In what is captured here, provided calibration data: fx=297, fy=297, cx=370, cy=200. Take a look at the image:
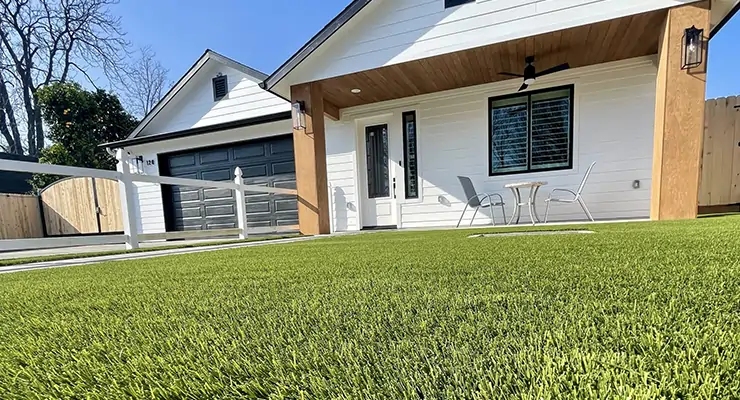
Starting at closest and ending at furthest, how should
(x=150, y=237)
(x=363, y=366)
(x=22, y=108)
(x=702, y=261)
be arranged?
(x=363, y=366) < (x=702, y=261) < (x=150, y=237) < (x=22, y=108)

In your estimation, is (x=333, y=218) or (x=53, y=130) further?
(x=53, y=130)

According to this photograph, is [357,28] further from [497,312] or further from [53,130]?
[53,130]

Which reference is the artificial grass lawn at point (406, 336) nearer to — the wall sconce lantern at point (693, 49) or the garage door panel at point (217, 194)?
the wall sconce lantern at point (693, 49)

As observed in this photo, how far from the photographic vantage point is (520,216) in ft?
16.8

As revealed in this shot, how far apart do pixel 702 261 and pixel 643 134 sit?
15.4 feet

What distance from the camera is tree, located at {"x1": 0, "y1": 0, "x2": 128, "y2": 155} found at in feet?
34.8

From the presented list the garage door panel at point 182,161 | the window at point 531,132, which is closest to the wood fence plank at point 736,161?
the window at point 531,132

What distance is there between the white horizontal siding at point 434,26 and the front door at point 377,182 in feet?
5.83

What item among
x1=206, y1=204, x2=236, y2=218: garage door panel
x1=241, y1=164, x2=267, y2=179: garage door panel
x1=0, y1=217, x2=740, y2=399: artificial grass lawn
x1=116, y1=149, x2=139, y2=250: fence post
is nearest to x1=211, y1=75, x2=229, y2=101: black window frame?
x1=241, y1=164, x2=267, y2=179: garage door panel

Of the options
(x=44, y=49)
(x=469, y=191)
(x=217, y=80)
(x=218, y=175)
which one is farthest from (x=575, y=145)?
(x=44, y=49)

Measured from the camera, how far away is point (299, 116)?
450 centimetres

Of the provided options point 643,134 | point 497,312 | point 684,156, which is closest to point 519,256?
point 497,312

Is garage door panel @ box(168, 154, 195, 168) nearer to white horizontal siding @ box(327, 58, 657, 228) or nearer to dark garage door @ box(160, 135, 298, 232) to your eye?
dark garage door @ box(160, 135, 298, 232)

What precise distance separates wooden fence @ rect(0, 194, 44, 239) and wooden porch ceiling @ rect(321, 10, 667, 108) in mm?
8775
